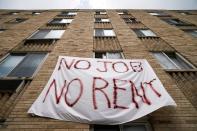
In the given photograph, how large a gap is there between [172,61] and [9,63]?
654 centimetres

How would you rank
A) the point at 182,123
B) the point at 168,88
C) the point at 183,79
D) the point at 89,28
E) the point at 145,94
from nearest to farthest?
1. the point at 182,123
2. the point at 145,94
3. the point at 168,88
4. the point at 183,79
5. the point at 89,28

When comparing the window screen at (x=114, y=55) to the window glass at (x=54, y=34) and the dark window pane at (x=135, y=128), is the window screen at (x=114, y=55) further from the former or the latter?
the dark window pane at (x=135, y=128)

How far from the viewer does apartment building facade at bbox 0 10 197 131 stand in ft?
14.7

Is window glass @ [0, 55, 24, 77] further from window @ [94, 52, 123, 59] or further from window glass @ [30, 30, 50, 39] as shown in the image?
window @ [94, 52, 123, 59]

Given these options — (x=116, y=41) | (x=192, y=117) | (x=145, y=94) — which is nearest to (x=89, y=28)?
(x=116, y=41)

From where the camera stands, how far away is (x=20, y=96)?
5.23 meters

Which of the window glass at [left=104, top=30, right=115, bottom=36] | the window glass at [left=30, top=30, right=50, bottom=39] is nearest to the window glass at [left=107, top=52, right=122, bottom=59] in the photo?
the window glass at [left=104, top=30, right=115, bottom=36]

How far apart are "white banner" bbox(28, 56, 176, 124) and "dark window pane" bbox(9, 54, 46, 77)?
58.2 inches

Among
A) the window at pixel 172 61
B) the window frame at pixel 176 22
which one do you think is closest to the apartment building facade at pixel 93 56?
the window at pixel 172 61

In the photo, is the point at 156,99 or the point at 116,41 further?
the point at 116,41

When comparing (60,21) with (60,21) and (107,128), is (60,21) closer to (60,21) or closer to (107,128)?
(60,21)

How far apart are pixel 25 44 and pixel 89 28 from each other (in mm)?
3675

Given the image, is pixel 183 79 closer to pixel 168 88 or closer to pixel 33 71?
pixel 168 88

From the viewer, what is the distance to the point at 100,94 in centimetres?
474
